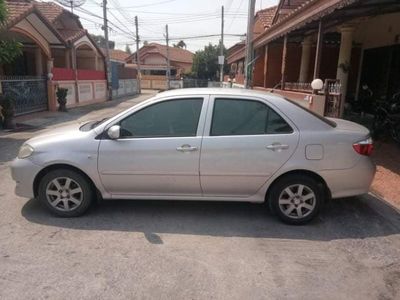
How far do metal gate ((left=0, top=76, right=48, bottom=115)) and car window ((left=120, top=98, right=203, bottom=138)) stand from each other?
10714 mm

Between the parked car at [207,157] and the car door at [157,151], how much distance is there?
12 mm

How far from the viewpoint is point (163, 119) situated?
4.62 meters

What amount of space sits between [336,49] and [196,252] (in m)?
15.6

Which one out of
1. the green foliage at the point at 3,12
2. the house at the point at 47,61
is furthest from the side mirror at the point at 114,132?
the house at the point at 47,61

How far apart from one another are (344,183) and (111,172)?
282 cm

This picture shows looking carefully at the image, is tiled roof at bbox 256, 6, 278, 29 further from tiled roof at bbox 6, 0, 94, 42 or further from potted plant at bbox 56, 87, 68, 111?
potted plant at bbox 56, 87, 68, 111

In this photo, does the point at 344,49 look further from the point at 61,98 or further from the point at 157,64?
the point at 157,64

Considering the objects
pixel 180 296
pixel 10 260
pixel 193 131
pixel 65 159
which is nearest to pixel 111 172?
pixel 65 159

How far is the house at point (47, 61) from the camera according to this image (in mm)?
14711

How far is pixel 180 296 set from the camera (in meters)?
3.15

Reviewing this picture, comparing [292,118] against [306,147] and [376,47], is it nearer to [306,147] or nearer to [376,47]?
[306,147]

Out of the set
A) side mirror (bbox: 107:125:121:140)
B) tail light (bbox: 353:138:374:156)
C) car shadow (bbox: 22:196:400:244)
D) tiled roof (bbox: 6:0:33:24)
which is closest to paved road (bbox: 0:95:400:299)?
car shadow (bbox: 22:196:400:244)

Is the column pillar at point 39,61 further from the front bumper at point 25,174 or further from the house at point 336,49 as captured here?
the front bumper at point 25,174

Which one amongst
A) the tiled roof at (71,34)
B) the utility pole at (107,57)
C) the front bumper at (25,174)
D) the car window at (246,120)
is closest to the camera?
the car window at (246,120)
